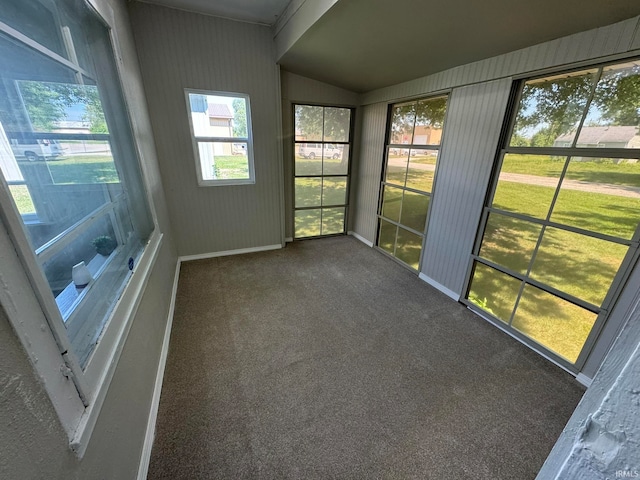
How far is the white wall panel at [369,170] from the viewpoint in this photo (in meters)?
3.91

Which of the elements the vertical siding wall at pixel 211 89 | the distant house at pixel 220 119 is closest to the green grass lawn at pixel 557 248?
the vertical siding wall at pixel 211 89

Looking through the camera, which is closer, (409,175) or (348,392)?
(348,392)

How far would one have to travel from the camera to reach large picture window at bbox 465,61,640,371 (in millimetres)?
1691

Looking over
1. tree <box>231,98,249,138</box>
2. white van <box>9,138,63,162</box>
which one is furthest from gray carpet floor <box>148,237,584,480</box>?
tree <box>231,98,249,138</box>

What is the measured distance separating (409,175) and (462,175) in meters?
0.88

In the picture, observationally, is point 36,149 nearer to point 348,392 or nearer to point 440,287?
point 348,392

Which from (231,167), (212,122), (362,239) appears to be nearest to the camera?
(212,122)

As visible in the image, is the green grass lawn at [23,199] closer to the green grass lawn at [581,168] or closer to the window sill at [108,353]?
the window sill at [108,353]

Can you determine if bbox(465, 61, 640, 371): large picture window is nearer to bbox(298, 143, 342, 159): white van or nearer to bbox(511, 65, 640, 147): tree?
bbox(511, 65, 640, 147): tree

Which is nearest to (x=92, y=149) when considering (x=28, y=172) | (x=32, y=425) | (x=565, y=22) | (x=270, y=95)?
(x=28, y=172)

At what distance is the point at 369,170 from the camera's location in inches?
167

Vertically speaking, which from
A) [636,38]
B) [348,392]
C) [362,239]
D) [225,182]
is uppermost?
[636,38]

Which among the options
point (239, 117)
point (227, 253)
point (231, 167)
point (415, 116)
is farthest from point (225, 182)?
point (415, 116)

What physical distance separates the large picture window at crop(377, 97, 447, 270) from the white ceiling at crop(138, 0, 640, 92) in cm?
45
